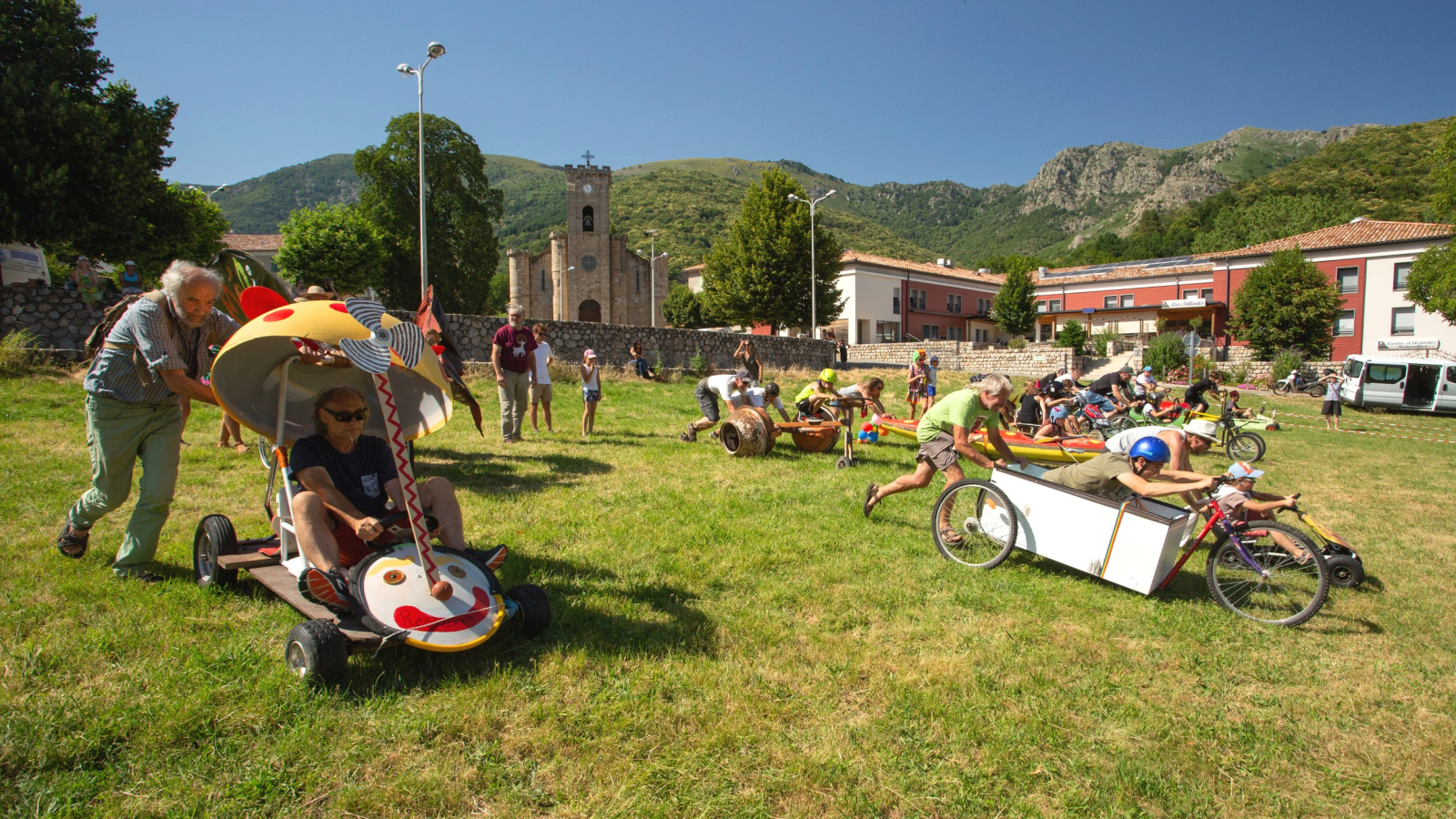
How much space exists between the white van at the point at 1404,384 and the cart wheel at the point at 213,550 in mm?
31050

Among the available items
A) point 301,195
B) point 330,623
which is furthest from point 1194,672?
point 301,195

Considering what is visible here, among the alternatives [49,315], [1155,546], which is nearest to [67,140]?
[49,315]

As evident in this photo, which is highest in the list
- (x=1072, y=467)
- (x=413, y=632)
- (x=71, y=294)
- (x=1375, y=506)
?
(x=71, y=294)

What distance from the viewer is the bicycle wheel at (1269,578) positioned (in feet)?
15.3

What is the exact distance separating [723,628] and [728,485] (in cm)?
388

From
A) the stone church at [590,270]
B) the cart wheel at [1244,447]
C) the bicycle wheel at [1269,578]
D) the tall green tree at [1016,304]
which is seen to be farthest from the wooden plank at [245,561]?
the tall green tree at [1016,304]

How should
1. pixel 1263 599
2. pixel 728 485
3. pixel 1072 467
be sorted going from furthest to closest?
1. pixel 728 485
2. pixel 1072 467
3. pixel 1263 599

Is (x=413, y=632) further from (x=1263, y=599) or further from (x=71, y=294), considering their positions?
(x=71, y=294)

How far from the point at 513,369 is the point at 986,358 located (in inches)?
1302

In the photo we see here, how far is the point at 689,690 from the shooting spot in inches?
133

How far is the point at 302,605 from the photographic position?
11.3 feet

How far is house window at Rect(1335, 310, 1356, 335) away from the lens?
43781mm

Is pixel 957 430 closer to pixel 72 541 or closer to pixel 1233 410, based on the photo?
pixel 72 541

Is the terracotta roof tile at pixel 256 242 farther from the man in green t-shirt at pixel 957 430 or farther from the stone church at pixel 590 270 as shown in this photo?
the man in green t-shirt at pixel 957 430
